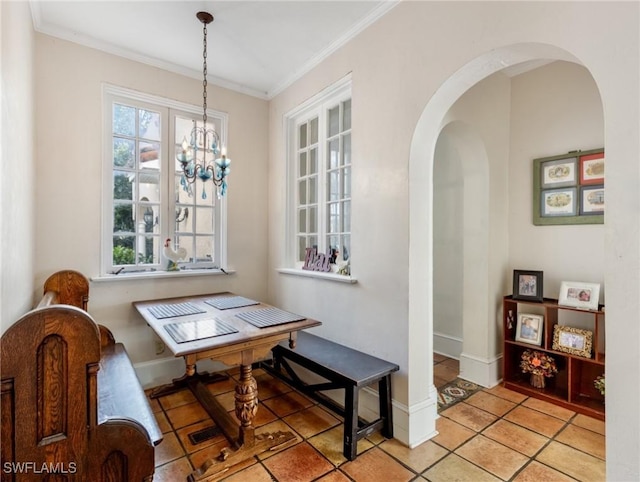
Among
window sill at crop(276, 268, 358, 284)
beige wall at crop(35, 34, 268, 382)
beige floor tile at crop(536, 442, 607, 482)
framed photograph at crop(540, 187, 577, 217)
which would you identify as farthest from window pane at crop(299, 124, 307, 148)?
beige floor tile at crop(536, 442, 607, 482)

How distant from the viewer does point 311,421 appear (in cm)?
238

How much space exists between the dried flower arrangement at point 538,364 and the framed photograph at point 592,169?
4.81 ft

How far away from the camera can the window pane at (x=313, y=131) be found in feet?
10.6

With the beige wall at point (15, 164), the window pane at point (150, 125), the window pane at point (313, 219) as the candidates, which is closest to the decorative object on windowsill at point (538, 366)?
the window pane at point (313, 219)

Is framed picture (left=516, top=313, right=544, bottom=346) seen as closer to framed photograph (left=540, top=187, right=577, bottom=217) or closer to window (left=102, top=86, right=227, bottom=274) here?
framed photograph (left=540, top=187, right=577, bottom=217)

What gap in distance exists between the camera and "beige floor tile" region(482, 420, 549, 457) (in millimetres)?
2049

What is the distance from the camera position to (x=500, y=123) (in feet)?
9.84

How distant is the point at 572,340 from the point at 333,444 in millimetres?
2004

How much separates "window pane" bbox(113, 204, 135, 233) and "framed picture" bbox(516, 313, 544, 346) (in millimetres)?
3586

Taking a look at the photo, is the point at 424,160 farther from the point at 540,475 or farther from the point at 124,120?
the point at 124,120

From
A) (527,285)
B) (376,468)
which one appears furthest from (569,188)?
(376,468)

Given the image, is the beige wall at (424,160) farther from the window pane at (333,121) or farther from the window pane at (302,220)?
the window pane at (302,220)

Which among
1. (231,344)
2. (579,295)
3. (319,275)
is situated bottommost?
(231,344)

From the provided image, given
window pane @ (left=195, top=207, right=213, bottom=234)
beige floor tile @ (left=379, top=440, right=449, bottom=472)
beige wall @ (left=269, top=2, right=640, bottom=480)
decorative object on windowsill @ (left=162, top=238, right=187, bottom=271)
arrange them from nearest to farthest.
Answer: beige wall @ (left=269, top=2, right=640, bottom=480), beige floor tile @ (left=379, top=440, right=449, bottom=472), decorative object on windowsill @ (left=162, top=238, right=187, bottom=271), window pane @ (left=195, top=207, right=213, bottom=234)
